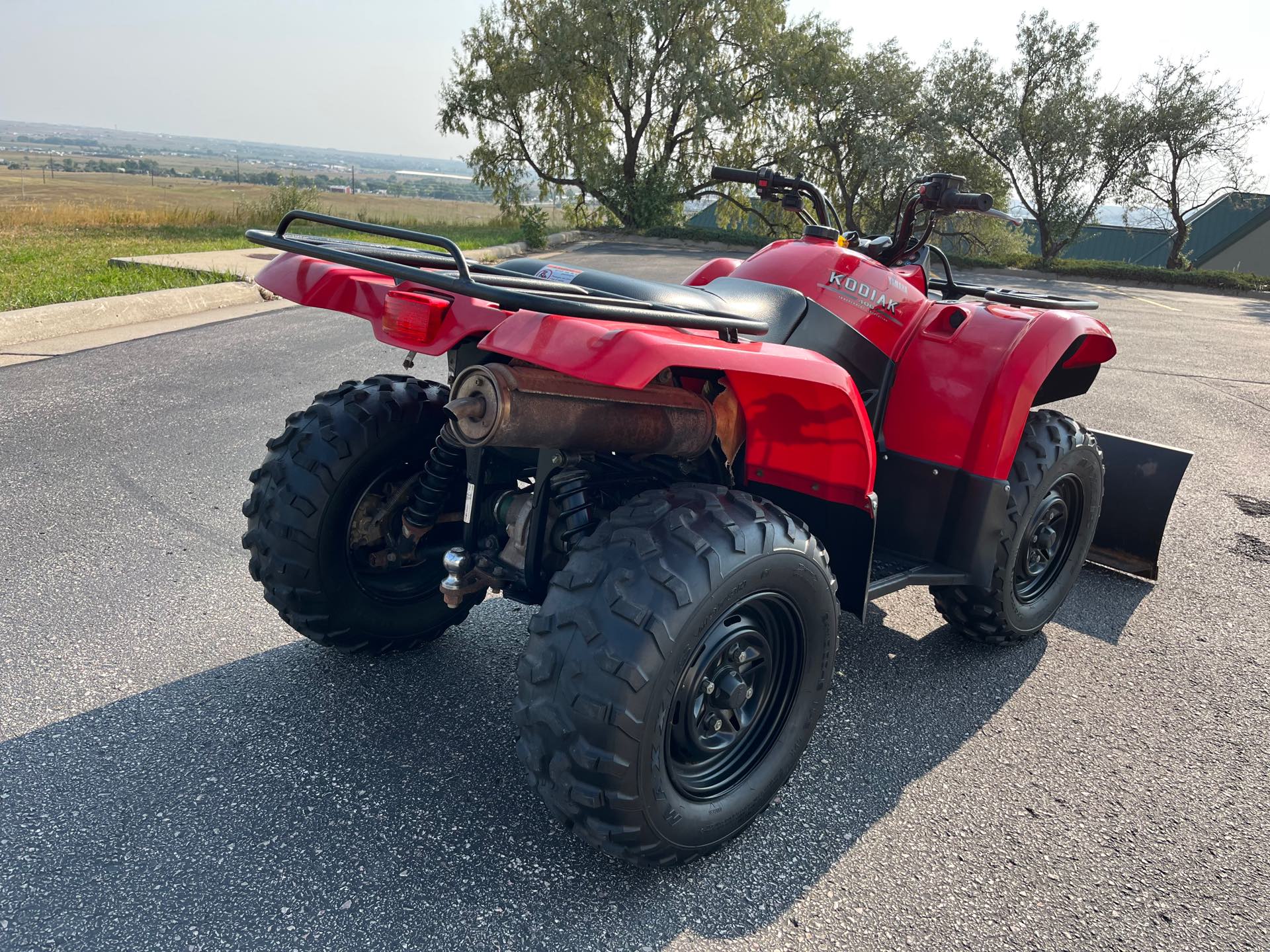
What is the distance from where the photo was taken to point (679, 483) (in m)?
2.45

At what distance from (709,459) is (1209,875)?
174cm

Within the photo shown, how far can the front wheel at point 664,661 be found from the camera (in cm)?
201

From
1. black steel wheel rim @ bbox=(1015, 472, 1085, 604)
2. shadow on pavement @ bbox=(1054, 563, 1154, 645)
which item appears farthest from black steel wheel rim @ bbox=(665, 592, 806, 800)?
shadow on pavement @ bbox=(1054, 563, 1154, 645)

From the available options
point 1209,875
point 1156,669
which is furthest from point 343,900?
point 1156,669

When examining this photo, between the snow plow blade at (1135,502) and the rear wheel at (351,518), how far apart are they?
3.14 m

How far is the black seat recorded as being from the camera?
2467 mm

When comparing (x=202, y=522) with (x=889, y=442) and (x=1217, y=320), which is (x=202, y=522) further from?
(x=1217, y=320)

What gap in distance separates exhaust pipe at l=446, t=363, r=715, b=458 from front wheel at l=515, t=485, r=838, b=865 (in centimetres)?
16

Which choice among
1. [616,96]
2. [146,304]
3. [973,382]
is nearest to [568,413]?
[973,382]

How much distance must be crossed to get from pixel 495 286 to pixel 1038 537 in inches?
99.8

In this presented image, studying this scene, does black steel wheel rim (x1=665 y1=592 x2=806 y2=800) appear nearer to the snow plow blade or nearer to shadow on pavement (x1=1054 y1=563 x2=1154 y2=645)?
shadow on pavement (x1=1054 y1=563 x2=1154 y2=645)

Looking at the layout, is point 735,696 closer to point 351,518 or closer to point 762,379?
point 762,379

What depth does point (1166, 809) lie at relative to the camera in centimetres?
274

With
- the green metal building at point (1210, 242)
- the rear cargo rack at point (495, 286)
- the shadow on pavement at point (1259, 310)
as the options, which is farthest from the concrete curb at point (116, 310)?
the green metal building at point (1210, 242)
